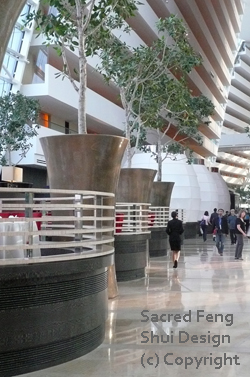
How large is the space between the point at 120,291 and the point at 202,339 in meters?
4.56

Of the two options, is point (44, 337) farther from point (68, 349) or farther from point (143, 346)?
point (143, 346)

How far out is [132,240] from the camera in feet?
44.3

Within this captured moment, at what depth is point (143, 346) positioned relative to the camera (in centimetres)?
683

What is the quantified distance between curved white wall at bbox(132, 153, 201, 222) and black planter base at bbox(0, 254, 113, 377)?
92.0ft

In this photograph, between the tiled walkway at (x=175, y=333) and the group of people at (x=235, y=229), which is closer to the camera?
the tiled walkway at (x=175, y=333)

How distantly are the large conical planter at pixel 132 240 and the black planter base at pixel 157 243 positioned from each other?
4973 millimetres

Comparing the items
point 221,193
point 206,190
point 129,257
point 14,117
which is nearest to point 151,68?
point 14,117

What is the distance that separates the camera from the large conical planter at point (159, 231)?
67.8ft

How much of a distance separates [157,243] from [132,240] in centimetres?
742

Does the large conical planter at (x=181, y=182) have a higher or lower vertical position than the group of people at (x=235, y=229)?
higher

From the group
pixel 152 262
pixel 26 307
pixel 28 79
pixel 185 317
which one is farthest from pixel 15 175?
pixel 28 79

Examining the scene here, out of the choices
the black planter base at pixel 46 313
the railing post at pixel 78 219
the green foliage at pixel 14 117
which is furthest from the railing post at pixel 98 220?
the green foliage at pixel 14 117

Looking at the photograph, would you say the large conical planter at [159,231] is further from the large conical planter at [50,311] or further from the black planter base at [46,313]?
the black planter base at [46,313]

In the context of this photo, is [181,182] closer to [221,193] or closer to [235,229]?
[221,193]
